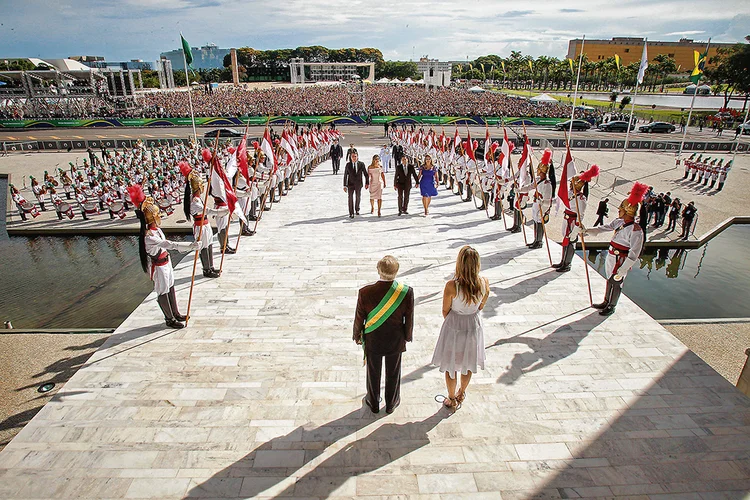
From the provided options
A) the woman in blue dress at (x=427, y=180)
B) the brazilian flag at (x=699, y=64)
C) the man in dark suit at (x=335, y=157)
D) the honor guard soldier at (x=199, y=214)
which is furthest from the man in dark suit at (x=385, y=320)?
the brazilian flag at (x=699, y=64)

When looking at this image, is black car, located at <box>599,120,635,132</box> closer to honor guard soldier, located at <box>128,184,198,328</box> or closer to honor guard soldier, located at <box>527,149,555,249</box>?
honor guard soldier, located at <box>527,149,555,249</box>

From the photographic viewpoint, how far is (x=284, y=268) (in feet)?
28.9

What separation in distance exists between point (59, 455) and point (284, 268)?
16.5 ft

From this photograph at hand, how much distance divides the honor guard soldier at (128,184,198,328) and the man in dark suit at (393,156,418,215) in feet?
23.3

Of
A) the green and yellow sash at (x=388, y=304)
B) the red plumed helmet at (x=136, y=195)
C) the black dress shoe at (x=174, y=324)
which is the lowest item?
the black dress shoe at (x=174, y=324)

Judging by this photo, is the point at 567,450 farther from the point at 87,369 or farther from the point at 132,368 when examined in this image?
the point at 87,369

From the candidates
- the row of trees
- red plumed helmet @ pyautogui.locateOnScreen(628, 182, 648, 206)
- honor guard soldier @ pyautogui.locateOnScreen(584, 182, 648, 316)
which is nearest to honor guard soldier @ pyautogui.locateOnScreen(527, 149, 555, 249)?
honor guard soldier @ pyautogui.locateOnScreen(584, 182, 648, 316)

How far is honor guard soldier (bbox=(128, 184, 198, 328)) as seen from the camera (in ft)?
19.9

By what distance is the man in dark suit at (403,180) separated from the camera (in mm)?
12203

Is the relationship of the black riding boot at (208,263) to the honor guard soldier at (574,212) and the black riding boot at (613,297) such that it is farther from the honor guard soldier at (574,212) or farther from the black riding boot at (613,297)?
the black riding boot at (613,297)

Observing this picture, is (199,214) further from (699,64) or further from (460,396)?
(699,64)

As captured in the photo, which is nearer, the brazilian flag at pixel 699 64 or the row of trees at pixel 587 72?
the brazilian flag at pixel 699 64

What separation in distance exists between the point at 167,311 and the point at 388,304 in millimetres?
4027

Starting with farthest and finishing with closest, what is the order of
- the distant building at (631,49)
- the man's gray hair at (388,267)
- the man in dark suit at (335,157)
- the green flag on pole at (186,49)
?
the distant building at (631,49), the green flag on pole at (186,49), the man in dark suit at (335,157), the man's gray hair at (388,267)
